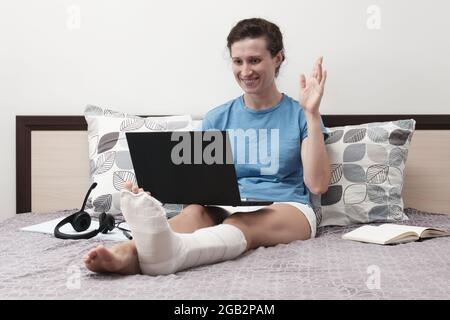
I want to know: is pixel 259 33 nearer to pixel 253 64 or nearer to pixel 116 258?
pixel 253 64

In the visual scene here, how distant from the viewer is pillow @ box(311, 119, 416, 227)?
5.70 ft

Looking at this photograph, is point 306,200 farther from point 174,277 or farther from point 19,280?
point 19,280

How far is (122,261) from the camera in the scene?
104 centimetres

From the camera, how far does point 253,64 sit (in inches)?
66.4

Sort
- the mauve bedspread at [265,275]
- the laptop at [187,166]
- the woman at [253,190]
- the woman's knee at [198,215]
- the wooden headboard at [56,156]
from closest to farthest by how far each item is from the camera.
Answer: the mauve bedspread at [265,275]
the woman at [253,190]
the laptop at [187,166]
the woman's knee at [198,215]
the wooden headboard at [56,156]

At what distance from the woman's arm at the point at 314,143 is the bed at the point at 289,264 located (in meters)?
0.17

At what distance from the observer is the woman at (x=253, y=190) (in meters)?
1.06

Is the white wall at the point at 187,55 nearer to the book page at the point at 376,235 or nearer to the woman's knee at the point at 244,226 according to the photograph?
the book page at the point at 376,235

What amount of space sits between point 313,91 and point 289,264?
0.61 m

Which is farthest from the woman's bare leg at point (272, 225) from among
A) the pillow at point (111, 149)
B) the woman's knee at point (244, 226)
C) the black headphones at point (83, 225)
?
the pillow at point (111, 149)

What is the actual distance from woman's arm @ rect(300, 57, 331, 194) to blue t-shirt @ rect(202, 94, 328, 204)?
5cm

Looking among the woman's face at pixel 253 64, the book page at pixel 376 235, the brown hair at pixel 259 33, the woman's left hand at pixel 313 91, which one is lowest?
the book page at pixel 376 235

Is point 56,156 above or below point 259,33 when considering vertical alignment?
below

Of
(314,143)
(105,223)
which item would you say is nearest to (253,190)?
(314,143)
